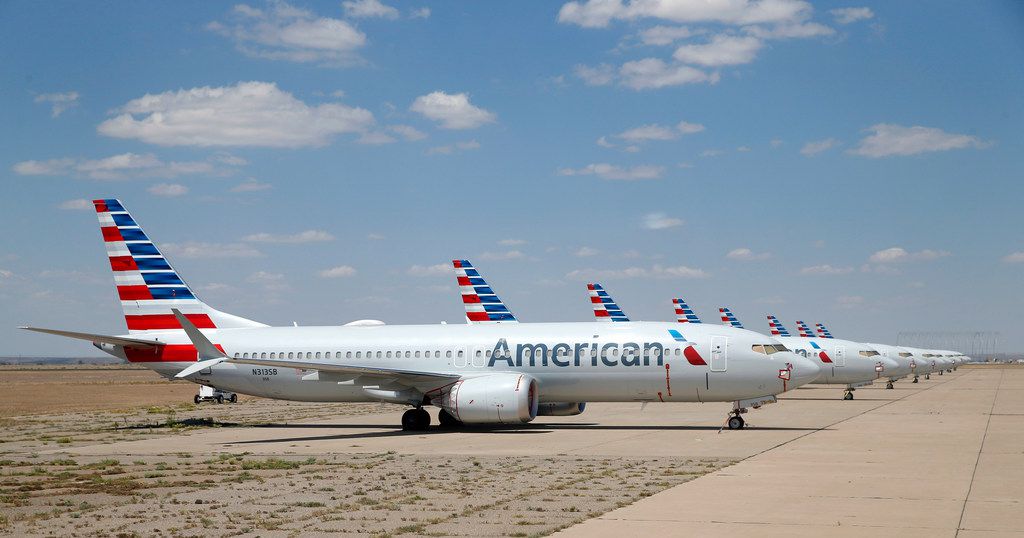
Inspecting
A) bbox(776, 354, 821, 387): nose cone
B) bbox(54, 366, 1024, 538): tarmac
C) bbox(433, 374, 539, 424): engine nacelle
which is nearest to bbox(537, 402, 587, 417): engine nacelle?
bbox(54, 366, 1024, 538): tarmac

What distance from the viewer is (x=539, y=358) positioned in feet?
113

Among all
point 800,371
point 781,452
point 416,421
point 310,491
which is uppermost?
point 800,371

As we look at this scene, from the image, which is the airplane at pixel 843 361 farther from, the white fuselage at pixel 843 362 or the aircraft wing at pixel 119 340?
the aircraft wing at pixel 119 340

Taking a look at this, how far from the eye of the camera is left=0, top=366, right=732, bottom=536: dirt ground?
49.1 feet

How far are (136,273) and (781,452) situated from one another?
24.1 meters

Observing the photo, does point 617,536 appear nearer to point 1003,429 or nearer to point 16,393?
point 1003,429

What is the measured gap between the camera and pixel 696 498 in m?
17.0

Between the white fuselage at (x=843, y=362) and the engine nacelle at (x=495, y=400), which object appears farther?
the white fuselage at (x=843, y=362)

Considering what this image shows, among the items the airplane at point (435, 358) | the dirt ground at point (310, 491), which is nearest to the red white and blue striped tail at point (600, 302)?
the airplane at point (435, 358)

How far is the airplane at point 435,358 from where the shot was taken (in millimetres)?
32781

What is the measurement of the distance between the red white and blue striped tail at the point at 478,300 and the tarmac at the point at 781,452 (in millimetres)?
17666

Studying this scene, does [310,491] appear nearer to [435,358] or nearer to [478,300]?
[435,358]

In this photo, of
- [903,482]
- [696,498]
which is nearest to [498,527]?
[696,498]

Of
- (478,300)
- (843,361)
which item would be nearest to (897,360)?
(843,361)
